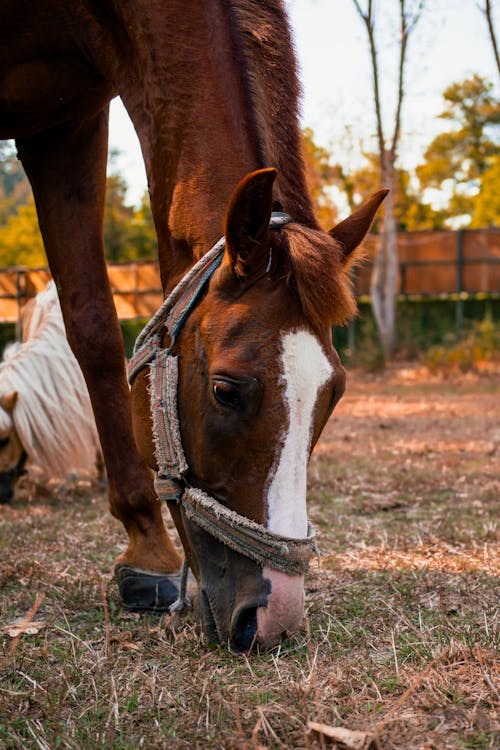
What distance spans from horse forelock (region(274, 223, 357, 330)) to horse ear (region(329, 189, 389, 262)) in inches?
6.5

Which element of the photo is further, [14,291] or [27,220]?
[27,220]

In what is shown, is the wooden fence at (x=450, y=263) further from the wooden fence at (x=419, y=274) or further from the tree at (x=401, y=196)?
the tree at (x=401, y=196)

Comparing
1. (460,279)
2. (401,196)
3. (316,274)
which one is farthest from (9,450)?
(401,196)

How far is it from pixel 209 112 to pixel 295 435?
94 centimetres

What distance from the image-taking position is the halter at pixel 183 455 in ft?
5.96

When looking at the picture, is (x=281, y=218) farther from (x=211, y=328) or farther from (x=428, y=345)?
Result: (x=428, y=345)

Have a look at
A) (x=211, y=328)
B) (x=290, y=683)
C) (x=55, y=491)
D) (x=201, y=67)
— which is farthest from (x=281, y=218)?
(x=55, y=491)

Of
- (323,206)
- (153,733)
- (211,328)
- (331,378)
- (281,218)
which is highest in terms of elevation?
(323,206)

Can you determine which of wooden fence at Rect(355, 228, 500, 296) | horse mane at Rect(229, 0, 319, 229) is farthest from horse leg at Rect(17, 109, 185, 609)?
wooden fence at Rect(355, 228, 500, 296)

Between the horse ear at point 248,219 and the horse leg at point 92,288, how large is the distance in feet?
3.73

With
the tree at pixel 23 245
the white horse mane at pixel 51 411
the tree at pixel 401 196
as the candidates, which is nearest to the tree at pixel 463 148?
the tree at pixel 401 196

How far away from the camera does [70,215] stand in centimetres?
285

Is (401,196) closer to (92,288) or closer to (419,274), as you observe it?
(419,274)

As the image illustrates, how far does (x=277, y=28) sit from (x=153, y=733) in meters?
1.87
